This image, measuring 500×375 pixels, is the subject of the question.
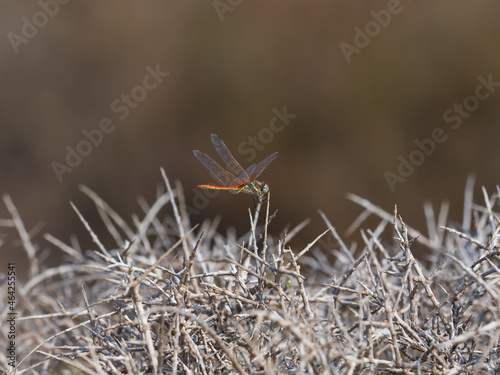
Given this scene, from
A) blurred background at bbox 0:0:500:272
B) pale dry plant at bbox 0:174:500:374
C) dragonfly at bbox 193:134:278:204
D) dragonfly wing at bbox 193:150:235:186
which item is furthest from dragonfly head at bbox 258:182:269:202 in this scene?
blurred background at bbox 0:0:500:272

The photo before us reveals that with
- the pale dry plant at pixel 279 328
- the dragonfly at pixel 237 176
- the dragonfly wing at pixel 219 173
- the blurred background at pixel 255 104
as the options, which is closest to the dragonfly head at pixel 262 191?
the dragonfly at pixel 237 176

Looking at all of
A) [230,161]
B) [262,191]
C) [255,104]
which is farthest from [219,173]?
[255,104]

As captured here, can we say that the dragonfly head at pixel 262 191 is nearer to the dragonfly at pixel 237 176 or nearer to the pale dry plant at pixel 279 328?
the dragonfly at pixel 237 176

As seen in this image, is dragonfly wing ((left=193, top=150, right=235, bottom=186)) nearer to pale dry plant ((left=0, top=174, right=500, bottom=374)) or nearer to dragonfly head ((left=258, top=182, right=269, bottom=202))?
dragonfly head ((left=258, top=182, right=269, bottom=202))

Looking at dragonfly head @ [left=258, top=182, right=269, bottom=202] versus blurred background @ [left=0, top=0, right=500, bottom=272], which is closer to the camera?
dragonfly head @ [left=258, top=182, right=269, bottom=202]

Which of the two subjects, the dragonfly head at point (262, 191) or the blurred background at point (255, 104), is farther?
the blurred background at point (255, 104)

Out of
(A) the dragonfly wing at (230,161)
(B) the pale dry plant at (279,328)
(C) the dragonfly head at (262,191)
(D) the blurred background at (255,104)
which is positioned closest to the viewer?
(B) the pale dry plant at (279,328)

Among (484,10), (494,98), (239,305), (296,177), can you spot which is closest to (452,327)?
(239,305)

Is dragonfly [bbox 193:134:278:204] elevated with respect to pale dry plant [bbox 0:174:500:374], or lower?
elevated
